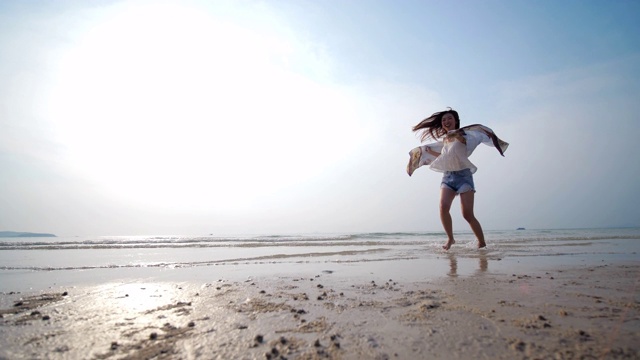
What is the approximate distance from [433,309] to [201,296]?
6.06 ft

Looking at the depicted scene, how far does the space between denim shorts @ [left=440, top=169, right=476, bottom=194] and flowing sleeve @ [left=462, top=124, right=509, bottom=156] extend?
409mm

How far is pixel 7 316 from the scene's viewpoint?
223cm

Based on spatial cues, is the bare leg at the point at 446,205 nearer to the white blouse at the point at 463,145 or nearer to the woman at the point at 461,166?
the woman at the point at 461,166

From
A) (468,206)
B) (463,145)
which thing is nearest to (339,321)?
(468,206)

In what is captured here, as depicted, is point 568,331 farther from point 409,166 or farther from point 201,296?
point 409,166

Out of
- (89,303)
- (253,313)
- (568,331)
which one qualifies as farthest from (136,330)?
(568,331)

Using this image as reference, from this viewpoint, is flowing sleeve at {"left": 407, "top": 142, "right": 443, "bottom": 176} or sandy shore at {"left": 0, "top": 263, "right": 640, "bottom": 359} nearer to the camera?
sandy shore at {"left": 0, "top": 263, "right": 640, "bottom": 359}

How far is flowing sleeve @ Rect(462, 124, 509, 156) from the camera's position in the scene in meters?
6.11

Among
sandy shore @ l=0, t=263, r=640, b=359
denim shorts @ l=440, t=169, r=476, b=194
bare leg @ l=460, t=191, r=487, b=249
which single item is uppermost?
denim shorts @ l=440, t=169, r=476, b=194

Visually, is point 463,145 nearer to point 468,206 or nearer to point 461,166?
point 461,166

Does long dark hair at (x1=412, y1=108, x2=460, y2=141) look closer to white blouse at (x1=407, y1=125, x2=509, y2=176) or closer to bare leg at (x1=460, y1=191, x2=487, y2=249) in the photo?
white blouse at (x1=407, y1=125, x2=509, y2=176)

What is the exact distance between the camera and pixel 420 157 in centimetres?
695

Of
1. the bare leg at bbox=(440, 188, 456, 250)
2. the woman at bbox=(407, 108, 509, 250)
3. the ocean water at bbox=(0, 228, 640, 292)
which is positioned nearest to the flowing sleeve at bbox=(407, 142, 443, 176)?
the woman at bbox=(407, 108, 509, 250)

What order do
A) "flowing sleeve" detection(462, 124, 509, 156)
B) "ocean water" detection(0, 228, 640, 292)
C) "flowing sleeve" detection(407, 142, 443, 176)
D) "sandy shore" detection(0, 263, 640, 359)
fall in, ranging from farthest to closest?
1. "flowing sleeve" detection(407, 142, 443, 176)
2. "flowing sleeve" detection(462, 124, 509, 156)
3. "ocean water" detection(0, 228, 640, 292)
4. "sandy shore" detection(0, 263, 640, 359)
